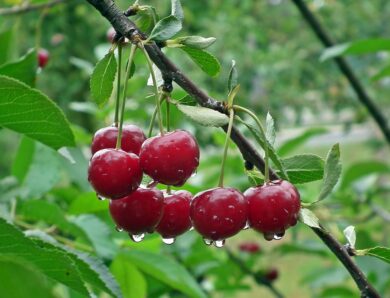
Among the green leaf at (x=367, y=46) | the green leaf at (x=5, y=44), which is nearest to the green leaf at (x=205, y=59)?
the green leaf at (x=5, y=44)

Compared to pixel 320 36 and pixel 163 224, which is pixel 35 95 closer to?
pixel 163 224

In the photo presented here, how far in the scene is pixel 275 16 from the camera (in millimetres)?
6168

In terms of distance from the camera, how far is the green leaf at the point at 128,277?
143 cm

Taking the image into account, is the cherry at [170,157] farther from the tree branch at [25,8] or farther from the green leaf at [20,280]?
the tree branch at [25,8]

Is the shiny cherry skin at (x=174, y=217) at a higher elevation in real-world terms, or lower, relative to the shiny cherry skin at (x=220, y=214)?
lower

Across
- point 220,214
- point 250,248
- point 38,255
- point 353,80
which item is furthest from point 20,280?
point 250,248

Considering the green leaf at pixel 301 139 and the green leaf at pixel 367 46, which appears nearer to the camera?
the green leaf at pixel 367 46

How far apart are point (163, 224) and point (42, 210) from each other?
0.48 meters

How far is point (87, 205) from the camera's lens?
149cm

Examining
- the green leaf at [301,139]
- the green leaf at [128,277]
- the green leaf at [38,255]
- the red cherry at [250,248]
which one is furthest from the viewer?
the red cherry at [250,248]

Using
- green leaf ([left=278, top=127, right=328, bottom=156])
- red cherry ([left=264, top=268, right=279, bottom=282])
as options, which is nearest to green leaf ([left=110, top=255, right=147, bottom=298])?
green leaf ([left=278, top=127, right=328, bottom=156])

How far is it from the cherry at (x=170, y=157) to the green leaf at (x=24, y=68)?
1.40 ft

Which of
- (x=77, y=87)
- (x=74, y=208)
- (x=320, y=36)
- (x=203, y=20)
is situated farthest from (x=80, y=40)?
(x=74, y=208)

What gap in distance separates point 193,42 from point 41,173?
A: 76cm
